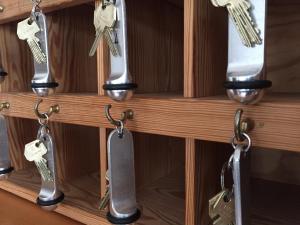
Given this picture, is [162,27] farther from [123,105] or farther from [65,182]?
[65,182]

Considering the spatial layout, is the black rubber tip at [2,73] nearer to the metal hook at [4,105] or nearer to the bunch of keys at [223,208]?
the metal hook at [4,105]

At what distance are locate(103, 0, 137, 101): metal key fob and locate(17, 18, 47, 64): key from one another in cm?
16

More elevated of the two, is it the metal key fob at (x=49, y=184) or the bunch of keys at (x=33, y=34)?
the bunch of keys at (x=33, y=34)

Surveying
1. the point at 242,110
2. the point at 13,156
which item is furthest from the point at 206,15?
the point at 13,156

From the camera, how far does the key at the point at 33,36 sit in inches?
20.1

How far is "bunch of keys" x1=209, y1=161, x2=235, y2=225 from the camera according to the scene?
1.14 ft

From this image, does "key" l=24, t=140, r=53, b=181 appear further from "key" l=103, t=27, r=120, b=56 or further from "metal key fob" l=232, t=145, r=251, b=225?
"metal key fob" l=232, t=145, r=251, b=225

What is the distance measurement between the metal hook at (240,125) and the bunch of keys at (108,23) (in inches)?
7.2

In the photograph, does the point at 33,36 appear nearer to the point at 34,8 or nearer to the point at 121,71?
the point at 34,8

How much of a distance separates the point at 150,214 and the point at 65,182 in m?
0.24

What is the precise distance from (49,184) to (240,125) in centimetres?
36

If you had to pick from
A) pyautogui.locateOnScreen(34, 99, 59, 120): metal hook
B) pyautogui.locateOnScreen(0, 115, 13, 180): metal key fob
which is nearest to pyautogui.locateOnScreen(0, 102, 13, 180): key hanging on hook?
pyautogui.locateOnScreen(0, 115, 13, 180): metal key fob

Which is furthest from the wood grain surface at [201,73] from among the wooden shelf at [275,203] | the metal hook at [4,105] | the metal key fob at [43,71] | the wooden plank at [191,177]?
the metal hook at [4,105]

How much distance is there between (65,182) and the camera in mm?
686
